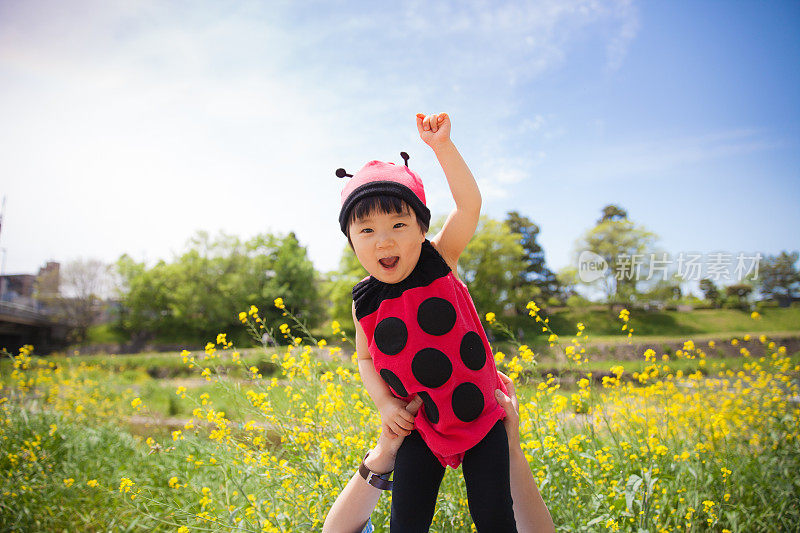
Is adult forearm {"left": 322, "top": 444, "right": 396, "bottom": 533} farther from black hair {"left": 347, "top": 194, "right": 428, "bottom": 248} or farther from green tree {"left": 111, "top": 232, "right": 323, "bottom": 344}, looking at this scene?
green tree {"left": 111, "top": 232, "right": 323, "bottom": 344}

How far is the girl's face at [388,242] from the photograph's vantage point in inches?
55.3

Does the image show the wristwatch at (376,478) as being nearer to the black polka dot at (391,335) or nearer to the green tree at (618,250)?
the black polka dot at (391,335)

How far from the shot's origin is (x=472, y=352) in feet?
4.83

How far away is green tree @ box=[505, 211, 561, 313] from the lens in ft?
83.9

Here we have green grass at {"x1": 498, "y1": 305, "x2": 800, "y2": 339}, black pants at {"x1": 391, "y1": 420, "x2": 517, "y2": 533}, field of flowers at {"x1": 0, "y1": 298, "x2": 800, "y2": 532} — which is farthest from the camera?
green grass at {"x1": 498, "y1": 305, "x2": 800, "y2": 339}

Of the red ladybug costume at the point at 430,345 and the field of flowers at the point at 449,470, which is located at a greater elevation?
the red ladybug costume at the point at 430,345

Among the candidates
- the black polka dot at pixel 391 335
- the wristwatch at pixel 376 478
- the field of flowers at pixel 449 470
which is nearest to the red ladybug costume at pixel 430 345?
the black polka dot at pixel 391 335

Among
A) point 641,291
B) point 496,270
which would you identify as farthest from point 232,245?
point 641,291

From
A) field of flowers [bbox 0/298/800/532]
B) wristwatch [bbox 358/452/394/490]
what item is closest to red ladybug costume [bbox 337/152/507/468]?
wristwatch [bbox 358/452/394/490]

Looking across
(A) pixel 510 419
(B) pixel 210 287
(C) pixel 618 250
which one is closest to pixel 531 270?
(C) pixel 618 250

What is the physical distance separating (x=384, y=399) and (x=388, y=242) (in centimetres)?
56

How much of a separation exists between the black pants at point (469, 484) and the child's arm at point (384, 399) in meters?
0.09

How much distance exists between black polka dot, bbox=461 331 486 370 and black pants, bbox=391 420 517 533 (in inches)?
8.6

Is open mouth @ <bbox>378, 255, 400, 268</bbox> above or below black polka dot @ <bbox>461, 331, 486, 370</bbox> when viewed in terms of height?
above
